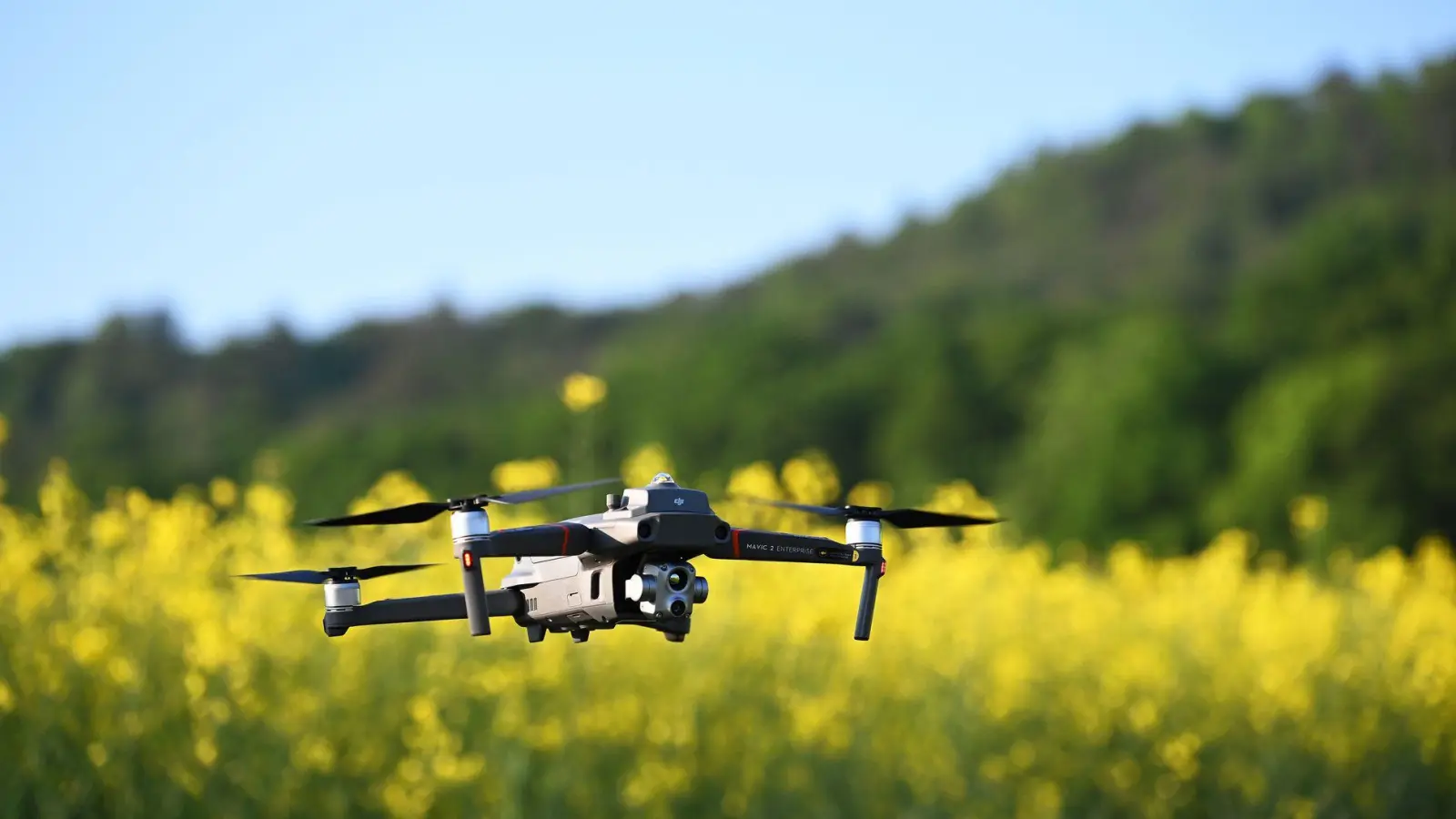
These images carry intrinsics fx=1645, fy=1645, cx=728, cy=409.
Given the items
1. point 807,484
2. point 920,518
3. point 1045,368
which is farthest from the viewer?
point 1045,368

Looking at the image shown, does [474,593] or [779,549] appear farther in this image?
[779,549]

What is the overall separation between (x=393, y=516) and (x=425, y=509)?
0.03 metres

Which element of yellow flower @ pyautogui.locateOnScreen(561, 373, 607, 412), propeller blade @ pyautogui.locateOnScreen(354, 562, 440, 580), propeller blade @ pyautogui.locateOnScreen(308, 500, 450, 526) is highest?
yellow flower @ pyautogui.locateOnScreen(561, 373, 607, 412)

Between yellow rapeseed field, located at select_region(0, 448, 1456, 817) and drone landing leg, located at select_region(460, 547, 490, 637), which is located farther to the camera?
yellow rapeseed field, located at select_region(0, 448, 1456, 817)

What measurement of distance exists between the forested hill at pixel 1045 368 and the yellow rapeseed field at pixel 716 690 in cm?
1839

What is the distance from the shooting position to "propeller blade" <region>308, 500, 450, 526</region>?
1.21 meters

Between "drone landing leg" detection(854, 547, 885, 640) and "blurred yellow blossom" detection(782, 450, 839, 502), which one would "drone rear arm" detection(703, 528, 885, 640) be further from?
"blurred yellow blossom" detection(782, 450, 839, 502)

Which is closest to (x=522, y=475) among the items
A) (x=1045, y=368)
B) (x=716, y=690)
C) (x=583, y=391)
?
(x=583, y=391)

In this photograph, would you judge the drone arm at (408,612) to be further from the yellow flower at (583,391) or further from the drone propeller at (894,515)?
the yellow flower at (583,391)

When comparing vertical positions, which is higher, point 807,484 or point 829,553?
point 807,484

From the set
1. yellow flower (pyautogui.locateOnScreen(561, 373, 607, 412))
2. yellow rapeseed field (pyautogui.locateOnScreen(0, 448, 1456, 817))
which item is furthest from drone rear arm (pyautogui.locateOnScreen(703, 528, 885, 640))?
yellow rapeseed field (pyautogui.locateOnScreen(0, 448, 1456, 817))

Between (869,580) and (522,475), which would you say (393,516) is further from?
(522,475)

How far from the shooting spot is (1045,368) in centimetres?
4781

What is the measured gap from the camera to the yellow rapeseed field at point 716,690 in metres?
6.13
